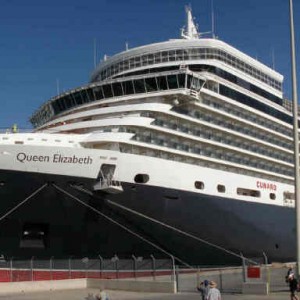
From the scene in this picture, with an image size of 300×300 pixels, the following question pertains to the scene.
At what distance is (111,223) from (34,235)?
138 inches

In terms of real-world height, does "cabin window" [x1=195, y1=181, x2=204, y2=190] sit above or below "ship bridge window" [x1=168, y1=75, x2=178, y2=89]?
below

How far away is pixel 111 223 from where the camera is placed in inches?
1032

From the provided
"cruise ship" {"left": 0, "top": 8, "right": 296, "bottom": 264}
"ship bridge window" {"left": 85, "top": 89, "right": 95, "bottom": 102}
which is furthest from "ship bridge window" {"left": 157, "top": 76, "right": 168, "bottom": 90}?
"ship bridge window" {"left": 85, "top": 89, "right": 95, "bottom": 102}

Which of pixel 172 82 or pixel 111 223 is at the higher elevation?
pixel 172 82

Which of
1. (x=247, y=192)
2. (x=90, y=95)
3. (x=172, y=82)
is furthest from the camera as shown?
(x=247, y=192)

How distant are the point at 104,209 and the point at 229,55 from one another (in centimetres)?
1607

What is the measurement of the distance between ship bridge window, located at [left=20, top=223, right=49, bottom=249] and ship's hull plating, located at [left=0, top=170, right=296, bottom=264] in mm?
45

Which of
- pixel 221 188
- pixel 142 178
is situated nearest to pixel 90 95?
pixel 142 178

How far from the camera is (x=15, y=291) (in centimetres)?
2369

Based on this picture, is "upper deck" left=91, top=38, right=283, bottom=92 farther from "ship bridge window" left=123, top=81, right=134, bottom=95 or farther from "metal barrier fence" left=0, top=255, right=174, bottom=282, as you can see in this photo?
"metal barrier fence" left=0, top=255, right=174, bottom=282

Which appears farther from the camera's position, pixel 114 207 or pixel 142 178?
pixel 142 178

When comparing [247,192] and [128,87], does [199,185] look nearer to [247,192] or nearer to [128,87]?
[247,192]

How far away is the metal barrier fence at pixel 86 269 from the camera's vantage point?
24.6 metres

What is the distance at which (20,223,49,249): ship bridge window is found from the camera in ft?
83.4
